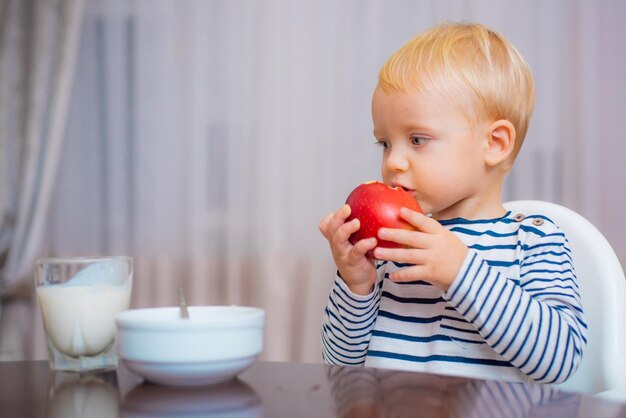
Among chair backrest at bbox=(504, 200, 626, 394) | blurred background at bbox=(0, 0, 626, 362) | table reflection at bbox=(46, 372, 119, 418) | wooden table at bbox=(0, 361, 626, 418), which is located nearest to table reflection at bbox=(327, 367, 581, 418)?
wooden table at bbox=(0, 361, 626, 418)

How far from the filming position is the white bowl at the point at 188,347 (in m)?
0.63

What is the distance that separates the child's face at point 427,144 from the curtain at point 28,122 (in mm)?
2180

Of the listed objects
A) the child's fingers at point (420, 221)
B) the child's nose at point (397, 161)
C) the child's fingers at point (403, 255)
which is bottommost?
the child's fingers at point (403, 255)

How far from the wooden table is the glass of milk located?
0.03 m

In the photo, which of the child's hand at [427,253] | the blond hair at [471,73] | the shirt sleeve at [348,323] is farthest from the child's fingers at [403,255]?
the blond hair at [471,73]

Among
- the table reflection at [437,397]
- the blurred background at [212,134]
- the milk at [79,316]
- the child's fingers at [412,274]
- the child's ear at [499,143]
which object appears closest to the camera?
the table reflection at [437,397]

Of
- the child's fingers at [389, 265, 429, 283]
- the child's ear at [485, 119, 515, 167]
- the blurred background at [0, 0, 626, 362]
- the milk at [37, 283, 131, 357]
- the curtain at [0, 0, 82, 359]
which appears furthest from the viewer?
the curtain at [0, 0, 82, 359]

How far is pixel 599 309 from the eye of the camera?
1.05 m

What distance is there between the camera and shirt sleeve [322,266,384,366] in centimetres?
108

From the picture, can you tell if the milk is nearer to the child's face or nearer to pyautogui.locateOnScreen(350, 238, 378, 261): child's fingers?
pyautogui.locateOnScreen(350, 238, 378, 261): child's fingers

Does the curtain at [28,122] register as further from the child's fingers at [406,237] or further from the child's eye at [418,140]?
the child's fingers at [406,237]

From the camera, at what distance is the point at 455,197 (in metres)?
1.13

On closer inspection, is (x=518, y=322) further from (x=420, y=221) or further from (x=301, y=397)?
(x=301, y=397)

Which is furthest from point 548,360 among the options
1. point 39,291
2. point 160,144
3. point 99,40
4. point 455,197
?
point 99,40
